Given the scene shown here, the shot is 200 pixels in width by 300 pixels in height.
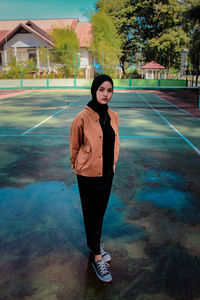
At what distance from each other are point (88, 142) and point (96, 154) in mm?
134

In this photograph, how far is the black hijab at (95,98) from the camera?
2.58 metres

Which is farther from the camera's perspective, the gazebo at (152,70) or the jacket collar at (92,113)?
the gazebo at (152,70)

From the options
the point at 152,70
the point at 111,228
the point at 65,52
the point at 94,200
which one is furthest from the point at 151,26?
the point at 94,200

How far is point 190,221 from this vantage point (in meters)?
3.95

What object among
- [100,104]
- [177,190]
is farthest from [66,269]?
[177,190]

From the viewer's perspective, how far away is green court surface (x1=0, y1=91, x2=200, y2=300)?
2719 mm

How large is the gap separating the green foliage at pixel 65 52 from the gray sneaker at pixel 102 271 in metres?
31.7

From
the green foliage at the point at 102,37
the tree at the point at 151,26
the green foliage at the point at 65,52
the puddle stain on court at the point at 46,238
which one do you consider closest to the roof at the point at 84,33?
the tree at the point at 151,26

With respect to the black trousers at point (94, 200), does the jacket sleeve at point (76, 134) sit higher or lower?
higher

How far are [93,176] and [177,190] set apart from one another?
8.99 feet

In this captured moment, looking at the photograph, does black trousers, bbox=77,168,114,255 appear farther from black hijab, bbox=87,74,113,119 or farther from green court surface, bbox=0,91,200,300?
black hijab, bbox=87,74,113,119

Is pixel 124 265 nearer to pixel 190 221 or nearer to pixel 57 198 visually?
pixel 190 221

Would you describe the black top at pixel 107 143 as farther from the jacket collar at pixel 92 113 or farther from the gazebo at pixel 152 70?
the gazebo at pixel 152 70

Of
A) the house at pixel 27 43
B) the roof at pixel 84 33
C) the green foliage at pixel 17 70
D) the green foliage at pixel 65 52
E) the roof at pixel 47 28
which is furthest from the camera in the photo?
the roof at pixel 84 33
